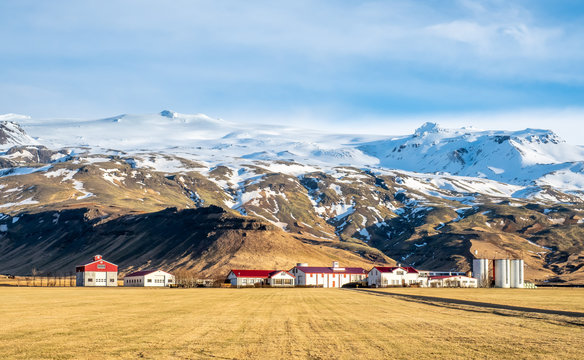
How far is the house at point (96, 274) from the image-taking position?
183875 millimetres

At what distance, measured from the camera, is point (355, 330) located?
4272cm

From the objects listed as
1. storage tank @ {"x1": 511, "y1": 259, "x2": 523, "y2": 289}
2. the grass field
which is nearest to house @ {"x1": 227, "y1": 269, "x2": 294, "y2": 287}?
storage tank @ {"x1": 511, "y1": 259, "x2": 523, "y2": 289}

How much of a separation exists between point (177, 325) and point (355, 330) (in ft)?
43.5

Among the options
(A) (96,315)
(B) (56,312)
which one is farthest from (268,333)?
(B) (56,312)

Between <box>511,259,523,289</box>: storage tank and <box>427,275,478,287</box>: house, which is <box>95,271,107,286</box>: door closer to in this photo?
<box>427,275,478,287</box>: house

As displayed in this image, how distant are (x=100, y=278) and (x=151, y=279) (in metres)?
16.1

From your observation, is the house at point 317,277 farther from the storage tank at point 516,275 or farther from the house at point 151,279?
the storage tank at point 516,275

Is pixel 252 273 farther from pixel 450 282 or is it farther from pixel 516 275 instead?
pixel 516 275

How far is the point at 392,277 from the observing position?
189125 millimetres

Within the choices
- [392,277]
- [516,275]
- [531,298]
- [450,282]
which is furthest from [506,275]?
[531,298]

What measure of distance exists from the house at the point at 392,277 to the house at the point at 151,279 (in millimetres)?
61555

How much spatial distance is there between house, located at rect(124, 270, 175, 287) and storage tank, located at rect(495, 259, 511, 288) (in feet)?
331

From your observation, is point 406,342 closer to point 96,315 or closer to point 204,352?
point 204,352

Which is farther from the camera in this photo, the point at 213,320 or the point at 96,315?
the point at 96,315
